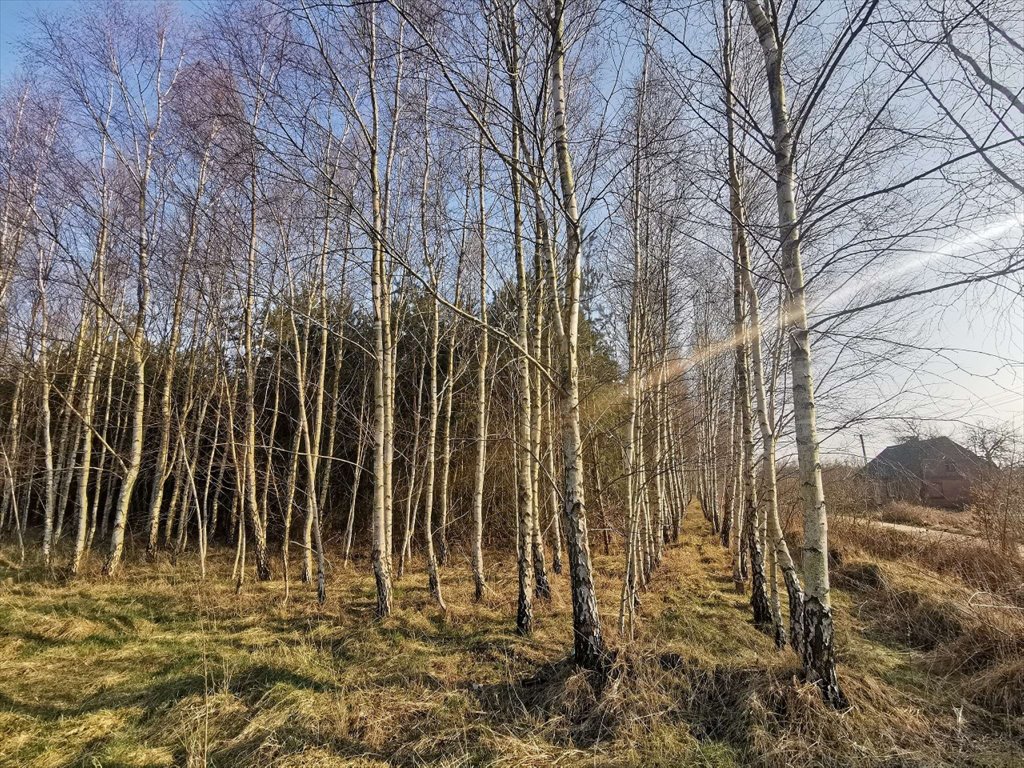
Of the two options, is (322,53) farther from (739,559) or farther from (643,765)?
(739,559)

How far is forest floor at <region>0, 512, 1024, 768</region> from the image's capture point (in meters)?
3.01

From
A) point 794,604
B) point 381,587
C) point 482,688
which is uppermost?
point 794,604

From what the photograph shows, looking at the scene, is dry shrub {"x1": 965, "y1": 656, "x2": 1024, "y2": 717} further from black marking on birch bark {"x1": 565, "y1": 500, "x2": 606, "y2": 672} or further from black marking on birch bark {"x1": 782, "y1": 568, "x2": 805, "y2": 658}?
black marking on birch bark {"x1": 565, "y1": 500, "x2": 606, "y2": 672}

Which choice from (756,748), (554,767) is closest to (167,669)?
(554,767)

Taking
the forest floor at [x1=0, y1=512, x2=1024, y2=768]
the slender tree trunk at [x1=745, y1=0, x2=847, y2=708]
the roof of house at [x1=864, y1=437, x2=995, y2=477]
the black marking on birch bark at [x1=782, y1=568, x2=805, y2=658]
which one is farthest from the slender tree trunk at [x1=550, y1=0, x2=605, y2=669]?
the roof of house at [x1=864, y1=437, x2=995, y2=477]

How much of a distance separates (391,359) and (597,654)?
5522 mm

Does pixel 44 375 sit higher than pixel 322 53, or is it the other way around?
pixel 322 53

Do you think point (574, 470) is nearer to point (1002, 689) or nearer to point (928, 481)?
point (1002, 689)

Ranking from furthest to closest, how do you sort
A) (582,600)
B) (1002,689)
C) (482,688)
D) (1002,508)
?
(1002,508)
(482,688)
(582,600)
(1002,689)

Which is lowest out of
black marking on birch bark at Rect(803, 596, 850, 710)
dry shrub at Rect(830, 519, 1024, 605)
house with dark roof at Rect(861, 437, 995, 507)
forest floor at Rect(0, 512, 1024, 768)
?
forest floor at Rect(0, 512, 1024, 768)

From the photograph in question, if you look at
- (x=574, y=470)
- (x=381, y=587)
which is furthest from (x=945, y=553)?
(x=381, y=587)

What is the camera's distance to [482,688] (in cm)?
402

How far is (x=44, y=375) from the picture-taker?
7789mm

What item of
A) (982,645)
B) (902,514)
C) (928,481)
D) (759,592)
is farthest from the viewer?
(902,514)
